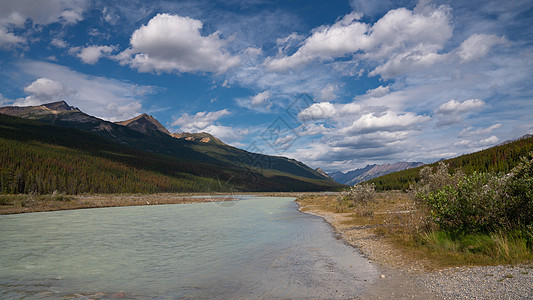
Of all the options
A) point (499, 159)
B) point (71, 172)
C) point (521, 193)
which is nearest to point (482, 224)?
point (521, 193)

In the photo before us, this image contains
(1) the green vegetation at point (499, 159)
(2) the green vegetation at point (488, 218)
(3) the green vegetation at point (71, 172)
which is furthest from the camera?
(3) the green vegetation at point (71, 172)

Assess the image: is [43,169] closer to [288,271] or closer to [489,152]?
[288,271]

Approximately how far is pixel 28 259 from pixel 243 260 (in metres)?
11.3

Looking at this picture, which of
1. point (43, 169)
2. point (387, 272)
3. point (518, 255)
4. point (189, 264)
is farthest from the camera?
point (43, 169)

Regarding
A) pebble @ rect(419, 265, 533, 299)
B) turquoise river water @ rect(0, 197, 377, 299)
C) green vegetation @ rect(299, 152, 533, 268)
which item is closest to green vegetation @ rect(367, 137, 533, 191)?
green vegetation @ rect(299, 152, 533, 268)

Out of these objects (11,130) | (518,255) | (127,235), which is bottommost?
(127,235)

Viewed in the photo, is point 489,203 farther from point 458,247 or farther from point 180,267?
point 180,267

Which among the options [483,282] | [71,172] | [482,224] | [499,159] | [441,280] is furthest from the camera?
[71,172]

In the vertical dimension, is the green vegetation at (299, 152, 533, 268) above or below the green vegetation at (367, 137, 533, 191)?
below

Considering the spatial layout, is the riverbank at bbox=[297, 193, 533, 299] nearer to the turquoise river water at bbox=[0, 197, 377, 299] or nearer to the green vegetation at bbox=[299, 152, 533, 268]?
the green vegetation at bbox=[299, 152, 533, 268]

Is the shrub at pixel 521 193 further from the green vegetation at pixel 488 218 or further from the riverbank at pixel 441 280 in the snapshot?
the riverbank at pixel 441 280

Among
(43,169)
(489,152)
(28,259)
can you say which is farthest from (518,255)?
(43,169)

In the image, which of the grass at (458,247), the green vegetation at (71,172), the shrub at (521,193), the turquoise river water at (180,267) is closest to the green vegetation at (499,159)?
the grass at (458,247)

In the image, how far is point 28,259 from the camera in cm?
1459
